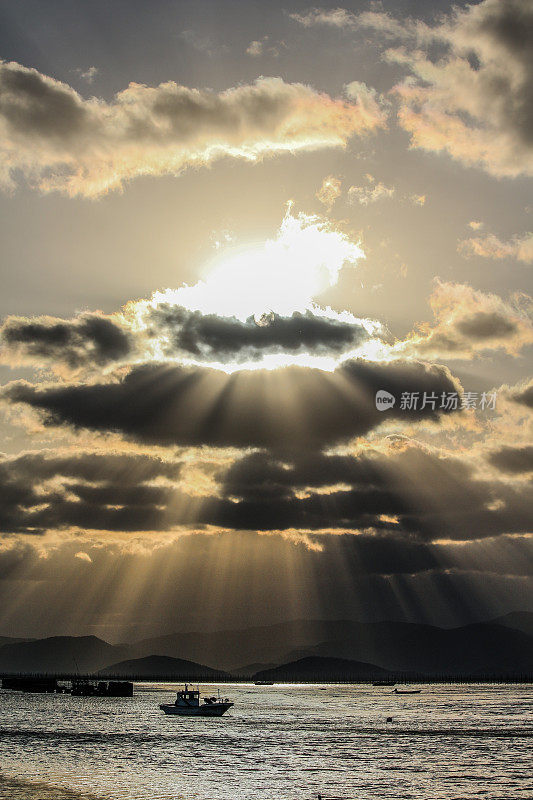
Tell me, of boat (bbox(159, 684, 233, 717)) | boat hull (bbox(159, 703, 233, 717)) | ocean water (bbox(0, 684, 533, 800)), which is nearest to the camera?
ocean water (bbox(0, 684, 533, 800))

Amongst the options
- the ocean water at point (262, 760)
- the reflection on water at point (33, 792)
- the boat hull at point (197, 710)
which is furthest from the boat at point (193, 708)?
the reflection on water at point (33, 792)

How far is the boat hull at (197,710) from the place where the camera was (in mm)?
172750

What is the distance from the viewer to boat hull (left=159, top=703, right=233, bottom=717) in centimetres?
17275

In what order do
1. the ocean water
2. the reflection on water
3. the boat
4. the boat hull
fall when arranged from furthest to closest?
1. the boat
2. the boat hull
3. the ocean water
4. the reflection on water

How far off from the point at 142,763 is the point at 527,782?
43565 mm

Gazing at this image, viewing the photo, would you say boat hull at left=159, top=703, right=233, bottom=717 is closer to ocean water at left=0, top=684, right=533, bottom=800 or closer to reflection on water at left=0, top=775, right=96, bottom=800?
ocean water at left=0, top=684, right=533, bottom=800

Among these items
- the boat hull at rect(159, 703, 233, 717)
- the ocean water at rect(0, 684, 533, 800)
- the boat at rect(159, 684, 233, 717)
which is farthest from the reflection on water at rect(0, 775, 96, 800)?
the boat at rect(159, 684, 233, 717)

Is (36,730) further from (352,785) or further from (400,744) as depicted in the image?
(352,785)

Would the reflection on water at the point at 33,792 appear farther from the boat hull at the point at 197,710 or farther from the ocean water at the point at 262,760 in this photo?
the boat hull at the point at 197,710

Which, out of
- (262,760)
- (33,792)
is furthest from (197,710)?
(33,792)

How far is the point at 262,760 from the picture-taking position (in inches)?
3846

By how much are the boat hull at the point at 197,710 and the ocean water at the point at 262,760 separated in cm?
711

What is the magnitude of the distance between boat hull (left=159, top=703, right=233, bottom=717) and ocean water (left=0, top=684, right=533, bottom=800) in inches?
280

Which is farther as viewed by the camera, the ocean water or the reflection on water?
the ocean water
